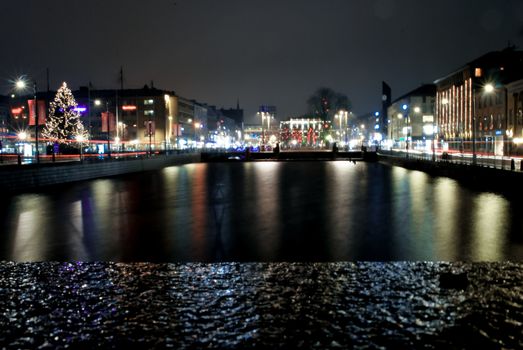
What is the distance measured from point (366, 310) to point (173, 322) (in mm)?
2572

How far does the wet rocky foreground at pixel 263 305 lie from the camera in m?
6.25

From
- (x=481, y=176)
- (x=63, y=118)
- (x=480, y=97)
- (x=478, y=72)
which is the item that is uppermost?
(x=478, y=72)

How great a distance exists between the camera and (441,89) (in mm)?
127188

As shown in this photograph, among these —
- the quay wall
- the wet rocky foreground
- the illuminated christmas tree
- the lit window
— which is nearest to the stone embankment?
the illuminated christmas tree

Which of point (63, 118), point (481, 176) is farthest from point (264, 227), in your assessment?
point (63, 118)

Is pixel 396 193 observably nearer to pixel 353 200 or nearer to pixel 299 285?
pixel 353 200

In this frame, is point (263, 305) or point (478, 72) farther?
point (478, 72)

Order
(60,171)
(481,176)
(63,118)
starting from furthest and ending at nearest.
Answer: (63,118), (60,171), (481,176)

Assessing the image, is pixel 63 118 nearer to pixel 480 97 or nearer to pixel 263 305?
pixel 263 305

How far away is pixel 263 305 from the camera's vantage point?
299 inches

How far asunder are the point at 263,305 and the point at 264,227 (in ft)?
24.6

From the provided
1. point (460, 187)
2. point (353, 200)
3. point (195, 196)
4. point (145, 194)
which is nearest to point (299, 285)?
point (353, 200)

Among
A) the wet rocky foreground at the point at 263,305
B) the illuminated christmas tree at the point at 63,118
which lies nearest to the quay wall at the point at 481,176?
the wet rocky foreground at the point at 263,305

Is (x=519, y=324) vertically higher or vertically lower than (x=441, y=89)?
lower
